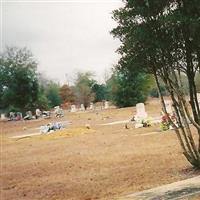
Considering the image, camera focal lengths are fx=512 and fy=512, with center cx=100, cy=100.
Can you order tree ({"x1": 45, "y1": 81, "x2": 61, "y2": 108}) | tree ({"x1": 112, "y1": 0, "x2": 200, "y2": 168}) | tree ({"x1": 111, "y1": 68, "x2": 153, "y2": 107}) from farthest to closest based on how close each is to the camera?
tree ({"x1": 45, "y1": 81, "x2": 61, "y2": 108}) → tree ({"x1": 111, "y1": 68, "x2": 153, "y2": 107}) → tree ({"x1": 112, "y1": 0, "x2": 200, "y2": 168})

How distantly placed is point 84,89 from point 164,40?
9104 cm

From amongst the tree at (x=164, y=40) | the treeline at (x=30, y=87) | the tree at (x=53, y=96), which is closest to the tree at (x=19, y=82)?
the treeline at (x=30, y=87)

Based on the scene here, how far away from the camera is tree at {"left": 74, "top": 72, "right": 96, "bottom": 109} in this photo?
101m

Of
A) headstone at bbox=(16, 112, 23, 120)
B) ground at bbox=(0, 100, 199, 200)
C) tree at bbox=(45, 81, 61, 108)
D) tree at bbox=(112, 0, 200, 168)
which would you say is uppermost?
tree at bbox=(45, 81, 61, 108)

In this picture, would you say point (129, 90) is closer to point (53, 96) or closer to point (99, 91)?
point (53, 96)

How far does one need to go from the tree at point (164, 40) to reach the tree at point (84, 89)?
85784mm

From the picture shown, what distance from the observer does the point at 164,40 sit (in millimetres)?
10945

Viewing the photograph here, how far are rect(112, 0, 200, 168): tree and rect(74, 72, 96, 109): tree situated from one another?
3377 inches

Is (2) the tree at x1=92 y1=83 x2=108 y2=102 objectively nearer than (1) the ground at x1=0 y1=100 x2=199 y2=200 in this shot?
No

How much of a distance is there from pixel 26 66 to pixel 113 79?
14759 millimetres

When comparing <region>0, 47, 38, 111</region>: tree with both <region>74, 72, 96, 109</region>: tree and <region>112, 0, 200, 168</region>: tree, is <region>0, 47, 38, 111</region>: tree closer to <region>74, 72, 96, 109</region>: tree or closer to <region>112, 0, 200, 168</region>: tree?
<region>74, 72, 96, 109</region>: tree

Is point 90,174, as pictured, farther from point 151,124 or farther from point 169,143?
point 151,124

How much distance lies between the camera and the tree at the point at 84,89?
101 metres

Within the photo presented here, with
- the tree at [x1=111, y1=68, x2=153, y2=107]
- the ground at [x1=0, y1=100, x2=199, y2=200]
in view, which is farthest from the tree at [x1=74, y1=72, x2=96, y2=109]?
the ground at [x1=0, y1=100, x2=199, y2=200]
